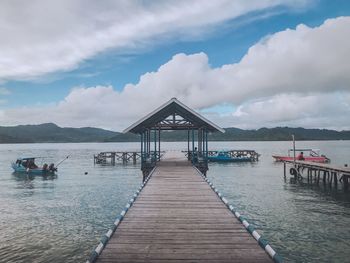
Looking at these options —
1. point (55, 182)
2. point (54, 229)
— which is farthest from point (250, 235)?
point (55, 182)

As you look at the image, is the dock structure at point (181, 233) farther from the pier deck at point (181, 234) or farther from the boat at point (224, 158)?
the boat at point (224, 158)

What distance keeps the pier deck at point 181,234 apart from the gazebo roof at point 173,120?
9.87 meters

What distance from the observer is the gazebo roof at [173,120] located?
73.0ft

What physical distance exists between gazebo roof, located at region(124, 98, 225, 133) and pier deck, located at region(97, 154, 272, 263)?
389 inches

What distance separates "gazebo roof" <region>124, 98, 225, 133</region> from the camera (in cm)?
2227

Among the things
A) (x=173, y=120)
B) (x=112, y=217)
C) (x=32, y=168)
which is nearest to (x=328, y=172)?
(x=173, y=120)

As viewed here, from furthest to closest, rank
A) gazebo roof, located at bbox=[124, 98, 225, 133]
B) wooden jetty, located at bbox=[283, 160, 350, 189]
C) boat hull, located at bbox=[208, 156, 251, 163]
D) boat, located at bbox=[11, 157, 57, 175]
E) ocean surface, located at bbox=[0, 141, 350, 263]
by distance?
boat hull, located at bbox=[208, 156, 251, 163]
boat, located at bbox=[11, 157, 57, 175]
wooden jetty, located at bbox=[283, 160, 350, 189]
gazebo roof, located at bbox=[124, 98, 225, 133]
ocean surface, located at bbox=[0, 141, 350, 263]

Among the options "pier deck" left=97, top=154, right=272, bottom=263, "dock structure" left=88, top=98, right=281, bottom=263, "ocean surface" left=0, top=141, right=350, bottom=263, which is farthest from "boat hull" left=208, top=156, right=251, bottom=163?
"pier deck" left=97, top=154, right=272, bottom=263

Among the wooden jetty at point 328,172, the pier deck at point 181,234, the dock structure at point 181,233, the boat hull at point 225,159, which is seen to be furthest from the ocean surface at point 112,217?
the boat hull at point 225,159

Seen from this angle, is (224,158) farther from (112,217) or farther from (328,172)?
(112,217)

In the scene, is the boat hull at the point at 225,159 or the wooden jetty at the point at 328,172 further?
the boat hull at the point at 225,159

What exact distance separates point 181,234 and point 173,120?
62.2 feet

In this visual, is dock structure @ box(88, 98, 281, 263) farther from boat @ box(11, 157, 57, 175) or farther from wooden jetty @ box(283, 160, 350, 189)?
boat @ box(11, 157, 57, 175)

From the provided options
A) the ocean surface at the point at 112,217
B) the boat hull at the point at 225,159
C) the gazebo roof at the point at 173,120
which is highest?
the gazebo roof at the point at 173,120
